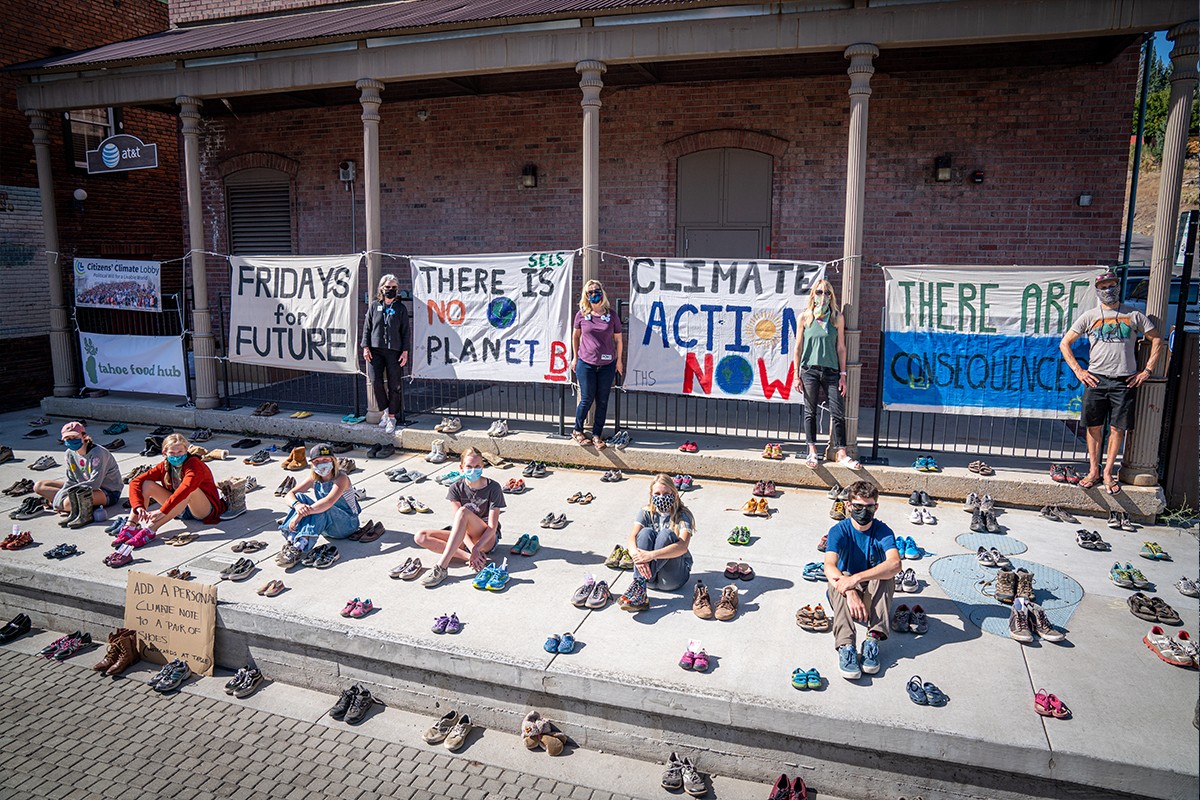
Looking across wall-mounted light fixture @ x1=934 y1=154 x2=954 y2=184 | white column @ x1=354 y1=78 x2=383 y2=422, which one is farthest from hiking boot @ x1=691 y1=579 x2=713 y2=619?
wall-mounted light fixture @ x1=934 y1=154 x2=954 y2=184

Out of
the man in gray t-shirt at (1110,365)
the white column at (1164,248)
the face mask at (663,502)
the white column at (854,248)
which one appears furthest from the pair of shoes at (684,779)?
the white column at (1164,248)

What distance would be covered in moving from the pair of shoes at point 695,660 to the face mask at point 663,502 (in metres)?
1.14

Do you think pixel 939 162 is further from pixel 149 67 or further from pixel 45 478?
pixel 45 478

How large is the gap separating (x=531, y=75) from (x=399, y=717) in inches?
362

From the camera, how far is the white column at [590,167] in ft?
30.0

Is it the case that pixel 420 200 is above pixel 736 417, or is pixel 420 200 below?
above

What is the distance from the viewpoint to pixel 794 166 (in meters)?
11.5

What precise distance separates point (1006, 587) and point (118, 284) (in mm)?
12016

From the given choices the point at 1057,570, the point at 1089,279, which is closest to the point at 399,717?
the point at 1057,570

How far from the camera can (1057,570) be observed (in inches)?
254

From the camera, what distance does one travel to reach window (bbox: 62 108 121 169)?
1416 cm

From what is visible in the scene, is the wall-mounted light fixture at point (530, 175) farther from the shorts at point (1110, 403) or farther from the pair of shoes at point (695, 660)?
A: the pair of shoes at point (695, 660)

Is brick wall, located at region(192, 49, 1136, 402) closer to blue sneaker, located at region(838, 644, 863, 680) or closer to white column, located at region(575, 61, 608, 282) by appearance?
white column, located at region(575, 61, 608, 282)

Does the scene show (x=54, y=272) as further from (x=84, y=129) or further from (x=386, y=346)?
(x=386, y=346)
